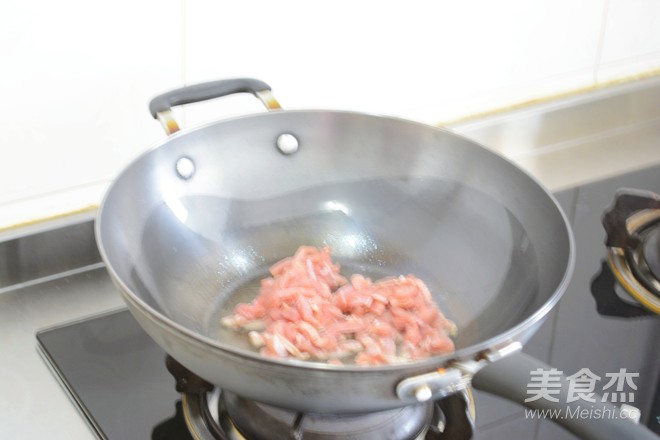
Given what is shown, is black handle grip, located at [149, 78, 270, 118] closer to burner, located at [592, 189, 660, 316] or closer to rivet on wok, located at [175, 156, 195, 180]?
rivet on wok, located at [175, 156, 195, 180]

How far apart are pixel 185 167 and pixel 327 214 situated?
164 millimetres

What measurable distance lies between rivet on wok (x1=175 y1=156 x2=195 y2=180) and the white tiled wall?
103 millimetres

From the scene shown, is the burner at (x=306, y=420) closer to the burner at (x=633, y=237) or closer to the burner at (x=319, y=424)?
the burner at (x=319, y=424)

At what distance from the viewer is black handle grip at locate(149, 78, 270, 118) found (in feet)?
2.76

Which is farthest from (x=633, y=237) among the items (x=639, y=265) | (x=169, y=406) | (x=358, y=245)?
(x=169, y=406)

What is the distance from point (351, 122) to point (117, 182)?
27 centimetres

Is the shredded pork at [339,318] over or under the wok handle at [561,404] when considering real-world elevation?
under

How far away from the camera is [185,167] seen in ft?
2.88

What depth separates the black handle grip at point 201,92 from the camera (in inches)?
33.2

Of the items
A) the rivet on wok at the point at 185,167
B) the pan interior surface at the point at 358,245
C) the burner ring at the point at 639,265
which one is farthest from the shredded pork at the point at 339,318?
the burner ring at the point at 639,265

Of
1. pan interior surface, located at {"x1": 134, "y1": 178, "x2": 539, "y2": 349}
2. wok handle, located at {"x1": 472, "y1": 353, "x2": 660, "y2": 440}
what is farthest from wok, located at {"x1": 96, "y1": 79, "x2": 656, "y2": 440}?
wok handle, located at {"x1": 472, "y1": 353, "x2": 660, "y2": 440}

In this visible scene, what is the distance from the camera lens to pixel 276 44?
39.4 inches

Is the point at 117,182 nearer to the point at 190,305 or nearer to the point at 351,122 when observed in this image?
the point at 190,305

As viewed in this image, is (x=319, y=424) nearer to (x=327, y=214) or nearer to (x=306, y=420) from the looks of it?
(x=306, y=420)
